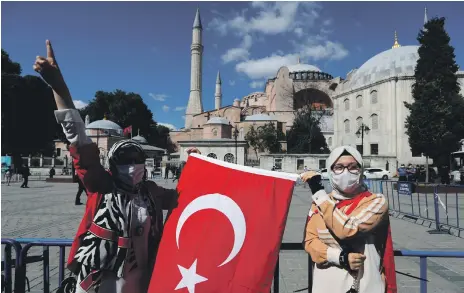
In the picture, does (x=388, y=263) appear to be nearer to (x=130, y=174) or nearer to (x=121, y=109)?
(x=130, y=174)

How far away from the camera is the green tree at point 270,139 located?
1961 inches

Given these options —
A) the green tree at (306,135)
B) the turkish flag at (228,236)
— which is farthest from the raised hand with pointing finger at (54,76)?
the green tree at (306,135)

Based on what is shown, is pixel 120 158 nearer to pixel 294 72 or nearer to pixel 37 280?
pixel 37 280

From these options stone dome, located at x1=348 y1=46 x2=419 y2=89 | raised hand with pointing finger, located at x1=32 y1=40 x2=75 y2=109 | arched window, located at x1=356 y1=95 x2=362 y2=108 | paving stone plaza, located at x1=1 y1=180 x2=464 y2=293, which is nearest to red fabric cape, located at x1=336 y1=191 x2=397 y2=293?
paving stone plaza, located at x1=1 y1=180 x2=464 y2=293

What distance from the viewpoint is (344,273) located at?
83.4 inches

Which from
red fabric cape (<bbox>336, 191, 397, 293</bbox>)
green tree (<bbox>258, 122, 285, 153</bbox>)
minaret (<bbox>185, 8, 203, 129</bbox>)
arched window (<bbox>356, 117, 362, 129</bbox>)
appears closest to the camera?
red fabric cape (<bbox>336, 191, 397, 293</bbox>)

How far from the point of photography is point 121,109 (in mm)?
60969

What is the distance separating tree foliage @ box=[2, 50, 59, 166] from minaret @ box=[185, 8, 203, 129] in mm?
32656

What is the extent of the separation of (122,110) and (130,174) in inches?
2440

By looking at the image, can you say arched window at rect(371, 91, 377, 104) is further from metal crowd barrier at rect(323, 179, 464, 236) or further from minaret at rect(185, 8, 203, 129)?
minaret at rect(185, 8, 203, 129)

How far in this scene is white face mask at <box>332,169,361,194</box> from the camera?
220 cm

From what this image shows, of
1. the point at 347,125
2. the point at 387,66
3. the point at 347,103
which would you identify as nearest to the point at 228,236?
the point at 387,66

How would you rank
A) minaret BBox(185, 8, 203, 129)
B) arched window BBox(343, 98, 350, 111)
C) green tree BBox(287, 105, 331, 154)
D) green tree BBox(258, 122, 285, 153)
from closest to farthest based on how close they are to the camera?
arched window BBox(343, 98, 350, 111), green tree BBox(258, 122, 285, 153), green tree BBox(287, 105, 331, 154), minaret BBox(185, 8, 203, 129)

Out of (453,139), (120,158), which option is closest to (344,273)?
(120,158)
